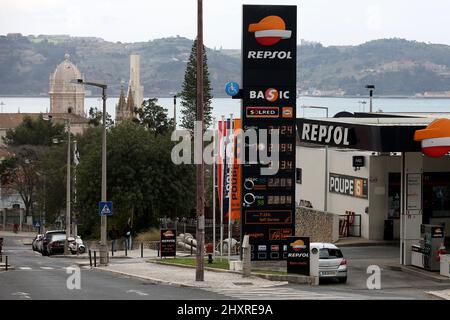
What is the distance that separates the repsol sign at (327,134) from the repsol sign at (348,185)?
6.51 meters

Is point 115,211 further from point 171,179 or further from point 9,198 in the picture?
point 9,198

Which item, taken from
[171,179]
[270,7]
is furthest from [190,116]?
[270,7]

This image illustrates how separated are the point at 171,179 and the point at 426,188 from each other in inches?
1315

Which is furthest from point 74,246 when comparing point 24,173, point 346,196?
point 24,173

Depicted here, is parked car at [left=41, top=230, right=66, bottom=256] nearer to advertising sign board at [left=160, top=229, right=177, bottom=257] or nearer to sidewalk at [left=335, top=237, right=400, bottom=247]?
advertising sign board at [left=160, top=229, right=177, bottom=257]

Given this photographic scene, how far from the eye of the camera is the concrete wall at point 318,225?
45.7m

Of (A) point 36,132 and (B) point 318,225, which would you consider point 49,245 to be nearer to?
(B) point 318,225

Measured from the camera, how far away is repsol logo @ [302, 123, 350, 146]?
35562 mm

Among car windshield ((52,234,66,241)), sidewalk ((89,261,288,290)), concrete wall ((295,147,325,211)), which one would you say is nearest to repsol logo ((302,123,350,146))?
sidewalk ((89,261,288,290))

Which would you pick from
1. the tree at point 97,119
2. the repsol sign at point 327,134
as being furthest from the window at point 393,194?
the tree at point 97,119

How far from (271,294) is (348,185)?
21.1 meters

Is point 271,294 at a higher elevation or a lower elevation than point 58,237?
higher

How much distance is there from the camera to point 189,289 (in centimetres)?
2995

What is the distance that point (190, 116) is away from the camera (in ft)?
375
